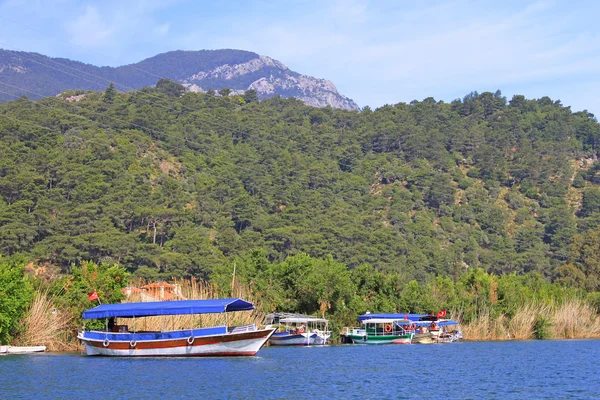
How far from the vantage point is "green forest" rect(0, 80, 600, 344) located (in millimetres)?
87688

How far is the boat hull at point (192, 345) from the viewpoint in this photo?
4672cm

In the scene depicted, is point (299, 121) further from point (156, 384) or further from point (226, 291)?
point (156, 384)

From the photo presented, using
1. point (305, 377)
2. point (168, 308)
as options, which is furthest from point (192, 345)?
point (305, 377)

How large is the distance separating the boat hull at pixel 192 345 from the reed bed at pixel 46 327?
3142mm

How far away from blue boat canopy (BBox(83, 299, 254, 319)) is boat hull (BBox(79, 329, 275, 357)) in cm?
162

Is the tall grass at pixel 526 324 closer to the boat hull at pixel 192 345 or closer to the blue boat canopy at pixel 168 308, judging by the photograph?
the boat hull at pixel 192 345

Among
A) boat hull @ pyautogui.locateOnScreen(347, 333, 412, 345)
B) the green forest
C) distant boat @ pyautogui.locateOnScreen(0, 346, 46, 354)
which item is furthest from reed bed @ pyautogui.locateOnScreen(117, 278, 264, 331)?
boat hull @ pyautogui.locateOnScreen(347, 333, 412, 345)

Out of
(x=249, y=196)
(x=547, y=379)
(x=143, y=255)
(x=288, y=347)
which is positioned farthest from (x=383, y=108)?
(x=547, y=379)

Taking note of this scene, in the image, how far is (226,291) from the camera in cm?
6153

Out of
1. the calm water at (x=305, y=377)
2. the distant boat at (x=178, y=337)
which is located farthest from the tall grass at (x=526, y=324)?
the distant boat at (x=178, y=337)

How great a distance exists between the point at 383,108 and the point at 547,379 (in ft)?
467

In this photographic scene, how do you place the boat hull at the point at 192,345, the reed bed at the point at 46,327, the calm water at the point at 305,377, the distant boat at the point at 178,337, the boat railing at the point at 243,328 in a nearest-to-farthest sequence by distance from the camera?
1. the calm water at the point at 305,377
2. the distant boat at the point at 178,337
3. the boat hull at the point at 192,345
4. the boat railing at the point at 243,328
5. the reed bed at the point at 46,327

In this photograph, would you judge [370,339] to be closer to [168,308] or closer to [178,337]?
[178,337]

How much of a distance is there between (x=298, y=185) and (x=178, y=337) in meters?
82.8
